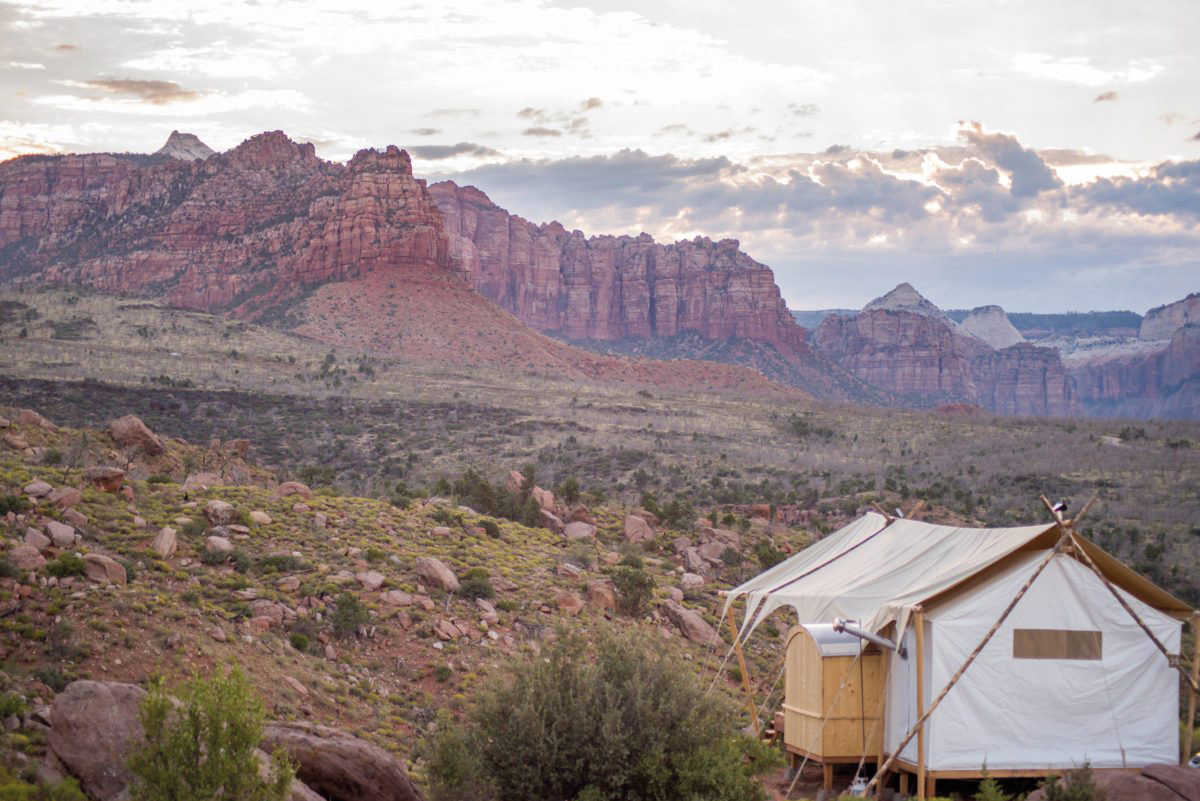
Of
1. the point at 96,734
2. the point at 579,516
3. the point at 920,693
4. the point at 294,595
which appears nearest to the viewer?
the point at 96,734

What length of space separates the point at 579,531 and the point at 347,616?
35.8ft

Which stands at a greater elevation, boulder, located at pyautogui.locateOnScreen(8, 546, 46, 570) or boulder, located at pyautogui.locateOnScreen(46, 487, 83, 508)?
boulder, located at pyautogui.locateOnScreen(46, 487, 83, 508)

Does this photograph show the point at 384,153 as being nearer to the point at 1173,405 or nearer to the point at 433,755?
the point at 433,755

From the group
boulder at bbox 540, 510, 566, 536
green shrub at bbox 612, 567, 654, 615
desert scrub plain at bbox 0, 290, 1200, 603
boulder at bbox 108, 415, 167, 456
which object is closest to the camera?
green shrub at bbox 612, 567, 654, 615

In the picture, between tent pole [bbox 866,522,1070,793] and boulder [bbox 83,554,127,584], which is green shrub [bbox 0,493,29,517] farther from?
tent pole [bbox 866,522,1070,793]

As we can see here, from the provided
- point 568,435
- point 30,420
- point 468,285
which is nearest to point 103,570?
point 30,420

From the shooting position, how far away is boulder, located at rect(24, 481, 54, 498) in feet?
56.0

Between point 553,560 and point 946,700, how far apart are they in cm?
1192

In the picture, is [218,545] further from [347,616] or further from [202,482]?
[202,482]

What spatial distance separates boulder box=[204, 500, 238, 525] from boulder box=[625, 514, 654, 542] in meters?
10.7

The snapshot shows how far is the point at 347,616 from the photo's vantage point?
16.9 m

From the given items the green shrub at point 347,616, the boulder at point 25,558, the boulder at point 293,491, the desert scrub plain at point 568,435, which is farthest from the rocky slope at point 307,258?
the boulder at point 25,558

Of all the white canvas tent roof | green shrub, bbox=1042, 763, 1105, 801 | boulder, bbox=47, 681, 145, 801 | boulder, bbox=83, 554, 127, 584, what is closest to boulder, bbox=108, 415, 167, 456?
boulder, bbox=83, 554, 127, 584

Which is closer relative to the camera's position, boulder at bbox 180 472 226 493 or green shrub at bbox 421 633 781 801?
green shrub at bbox 421 633 781 801
